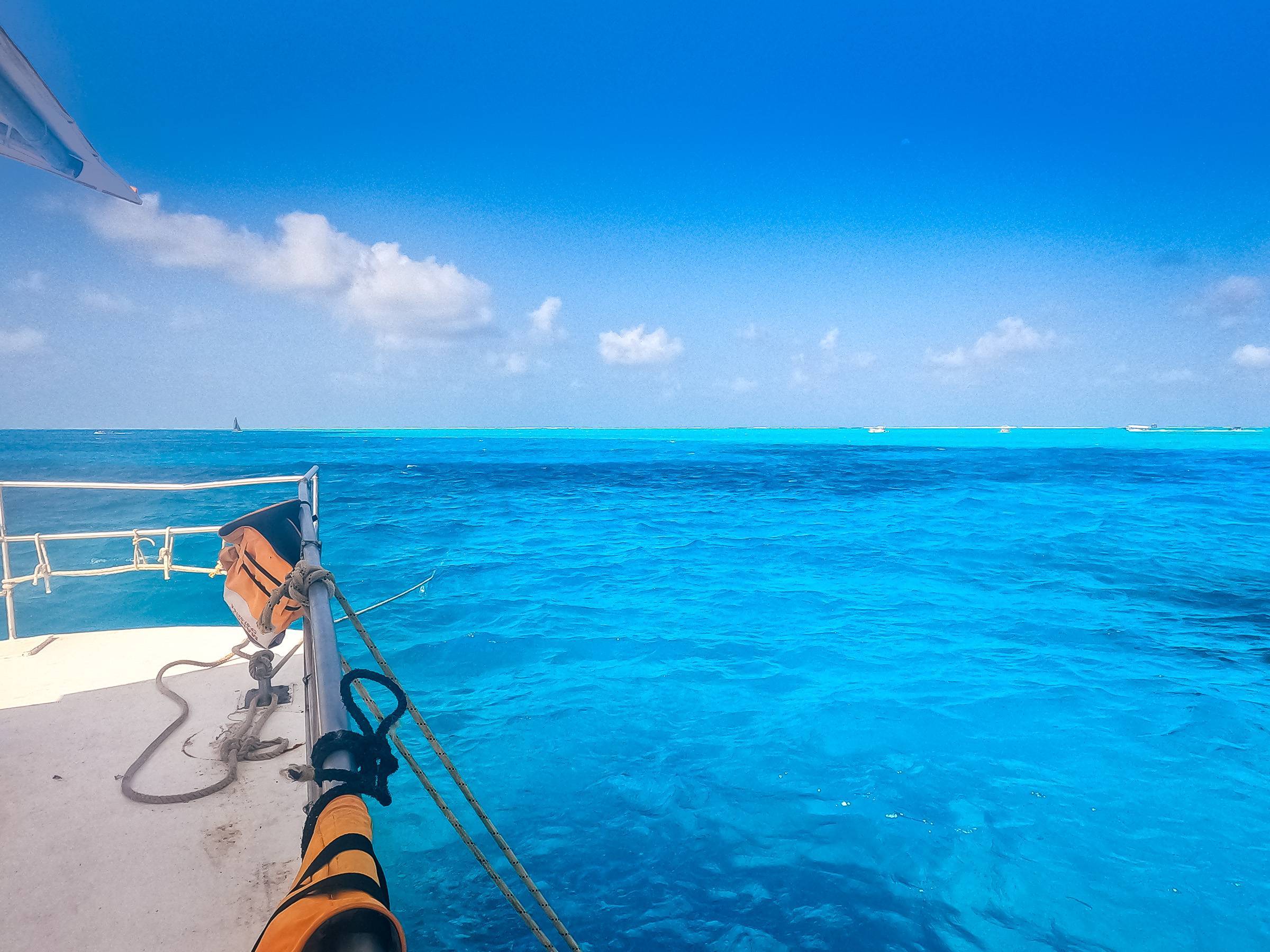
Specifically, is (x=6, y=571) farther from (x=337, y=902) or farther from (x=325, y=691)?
(x=337, y=902)

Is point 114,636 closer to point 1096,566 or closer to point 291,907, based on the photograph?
point 291,907

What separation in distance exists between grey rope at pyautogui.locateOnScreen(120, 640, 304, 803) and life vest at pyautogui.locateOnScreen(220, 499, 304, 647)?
494mm

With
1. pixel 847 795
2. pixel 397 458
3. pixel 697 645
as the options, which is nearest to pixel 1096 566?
pixel 697 645

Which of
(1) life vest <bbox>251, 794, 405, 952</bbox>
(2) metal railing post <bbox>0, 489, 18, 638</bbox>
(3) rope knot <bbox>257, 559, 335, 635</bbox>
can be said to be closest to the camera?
(1) life vest <bbox>251, 794, 405, 952</bbox>

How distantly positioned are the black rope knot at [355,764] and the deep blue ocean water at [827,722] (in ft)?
12.0

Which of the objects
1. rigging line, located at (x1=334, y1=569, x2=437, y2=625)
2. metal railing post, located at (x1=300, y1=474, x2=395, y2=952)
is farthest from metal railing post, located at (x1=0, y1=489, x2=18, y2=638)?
metal railing post, located at (x1=300, y1=474, x2=395, y2=952)

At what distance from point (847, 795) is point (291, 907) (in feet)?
21.4

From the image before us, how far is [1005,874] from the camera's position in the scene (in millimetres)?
5375

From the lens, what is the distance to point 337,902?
3.77 feet

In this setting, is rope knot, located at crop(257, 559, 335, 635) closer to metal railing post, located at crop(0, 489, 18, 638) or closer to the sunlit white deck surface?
the sunlit white deck surface

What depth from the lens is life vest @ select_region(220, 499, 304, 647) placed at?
4402 millimetres

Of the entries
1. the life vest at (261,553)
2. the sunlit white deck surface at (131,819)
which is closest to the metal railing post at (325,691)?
the sunlit white deck surface at (131,819)

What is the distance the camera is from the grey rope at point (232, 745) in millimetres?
3727

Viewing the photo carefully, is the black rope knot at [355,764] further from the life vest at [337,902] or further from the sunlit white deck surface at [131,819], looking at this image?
the sunlit white deck surface at [131,819]
